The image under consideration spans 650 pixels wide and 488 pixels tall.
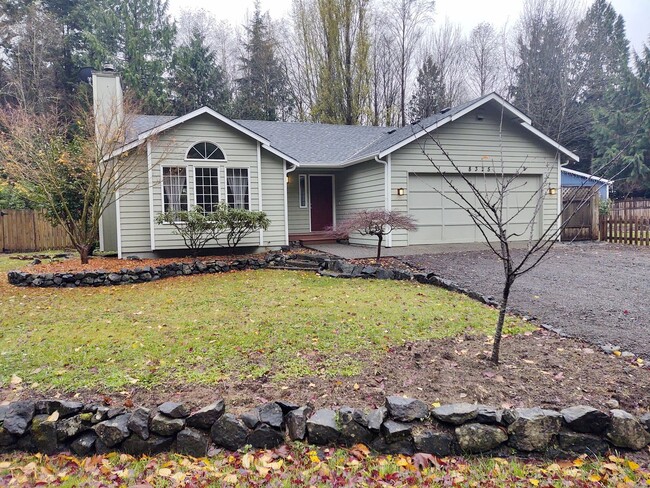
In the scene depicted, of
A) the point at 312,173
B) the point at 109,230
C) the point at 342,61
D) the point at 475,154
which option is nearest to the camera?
the point at 109,230

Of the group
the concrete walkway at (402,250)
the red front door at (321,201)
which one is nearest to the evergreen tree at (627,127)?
the concrete walkway at (402,250)

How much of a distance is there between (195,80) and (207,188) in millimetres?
17109

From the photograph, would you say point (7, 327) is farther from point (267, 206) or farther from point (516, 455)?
point (267, 206)

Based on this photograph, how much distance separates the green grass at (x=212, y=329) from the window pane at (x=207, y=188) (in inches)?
153

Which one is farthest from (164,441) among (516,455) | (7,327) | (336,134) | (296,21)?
(296,21)

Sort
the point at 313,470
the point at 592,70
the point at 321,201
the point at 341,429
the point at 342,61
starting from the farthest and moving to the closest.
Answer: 1. the point at 592,70
2. the point at 342,61
3. the point at 321,201
4. the point at 341,429
5. the point at 313,470

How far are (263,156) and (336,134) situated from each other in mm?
5676

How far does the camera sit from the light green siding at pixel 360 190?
1288 centimetres

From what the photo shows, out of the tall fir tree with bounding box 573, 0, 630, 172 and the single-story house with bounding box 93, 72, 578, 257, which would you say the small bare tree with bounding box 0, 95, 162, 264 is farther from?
the tall fir tree with bounding box 573, 0, 630, 172

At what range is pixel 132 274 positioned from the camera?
9.09m

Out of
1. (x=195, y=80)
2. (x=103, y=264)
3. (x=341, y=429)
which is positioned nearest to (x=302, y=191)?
(x=103, y=264)

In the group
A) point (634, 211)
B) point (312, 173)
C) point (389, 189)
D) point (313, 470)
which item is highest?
point (312, 173)

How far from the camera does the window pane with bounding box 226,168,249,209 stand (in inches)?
469

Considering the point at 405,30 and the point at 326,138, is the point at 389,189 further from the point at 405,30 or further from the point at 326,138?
the point at 405,30
